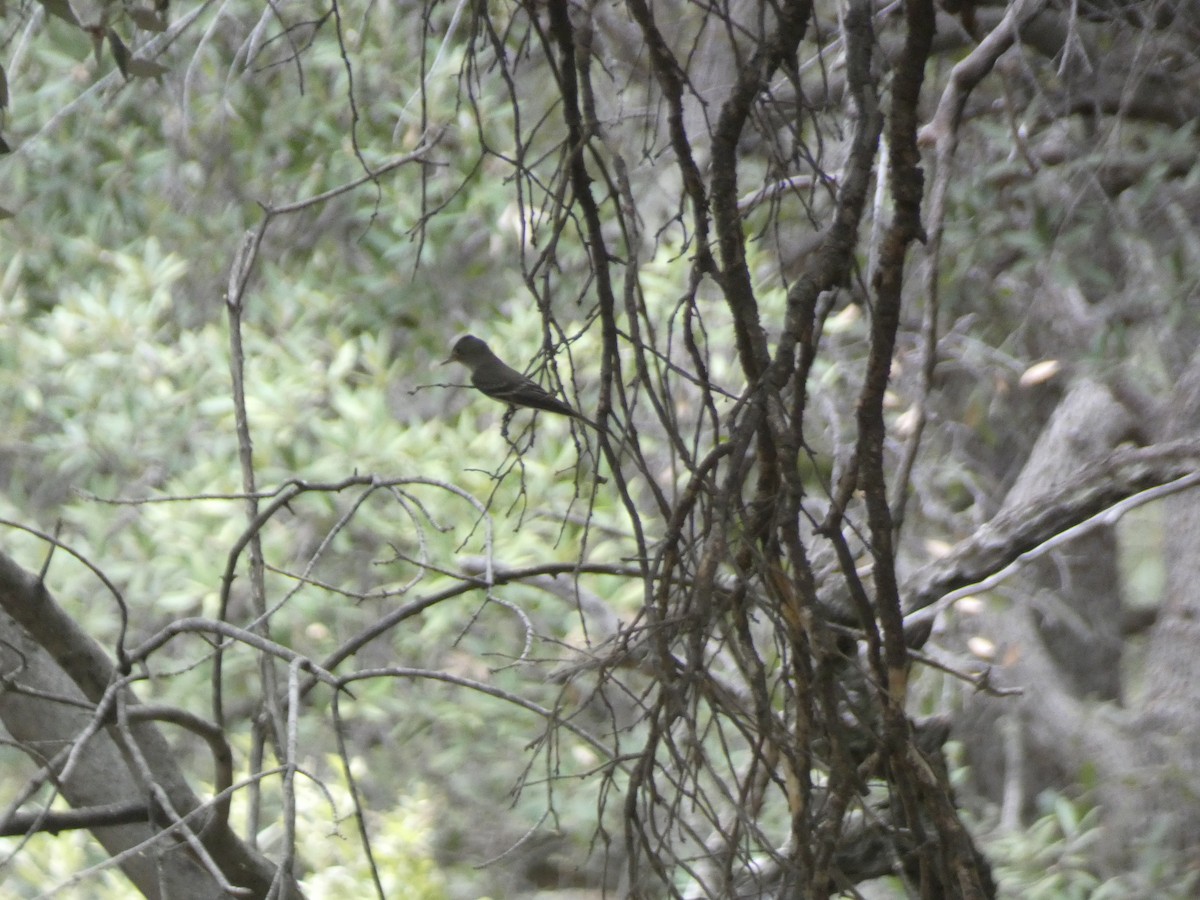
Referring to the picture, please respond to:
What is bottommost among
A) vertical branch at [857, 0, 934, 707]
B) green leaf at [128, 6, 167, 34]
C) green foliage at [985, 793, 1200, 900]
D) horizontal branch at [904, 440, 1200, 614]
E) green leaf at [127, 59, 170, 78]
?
vertical branch at [857, 0, 934, 707]

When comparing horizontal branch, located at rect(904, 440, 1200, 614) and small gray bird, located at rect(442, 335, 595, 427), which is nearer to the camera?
small gray bird, located at rect(442, 335, 595, 427)

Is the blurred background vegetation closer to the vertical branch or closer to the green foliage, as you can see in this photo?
the green foliage

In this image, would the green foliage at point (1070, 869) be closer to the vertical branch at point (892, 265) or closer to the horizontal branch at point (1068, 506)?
the horizontal branch at point (1068, 506)

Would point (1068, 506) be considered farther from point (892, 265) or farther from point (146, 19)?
point (146, 19)

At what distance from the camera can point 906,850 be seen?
1.89 meters

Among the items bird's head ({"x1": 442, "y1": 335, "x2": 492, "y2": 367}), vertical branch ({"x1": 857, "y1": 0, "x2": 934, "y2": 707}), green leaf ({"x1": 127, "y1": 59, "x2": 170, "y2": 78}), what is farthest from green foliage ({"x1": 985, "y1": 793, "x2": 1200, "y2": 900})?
green leaf ({"x1": 127, "y1": 59, "x2": 170, "y2": 78})

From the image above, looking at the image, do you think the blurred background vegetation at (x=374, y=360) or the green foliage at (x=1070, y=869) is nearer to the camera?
the green foliage at (x=1070, y=869)

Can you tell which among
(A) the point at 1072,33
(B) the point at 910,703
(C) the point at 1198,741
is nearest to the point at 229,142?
(B) the point at 910,703

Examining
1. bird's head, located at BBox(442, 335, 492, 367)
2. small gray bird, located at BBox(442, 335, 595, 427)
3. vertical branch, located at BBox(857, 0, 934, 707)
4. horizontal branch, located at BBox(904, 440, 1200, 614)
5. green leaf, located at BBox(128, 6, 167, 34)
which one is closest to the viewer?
vertical branch, located at BBox(857, 0, 934, 707)

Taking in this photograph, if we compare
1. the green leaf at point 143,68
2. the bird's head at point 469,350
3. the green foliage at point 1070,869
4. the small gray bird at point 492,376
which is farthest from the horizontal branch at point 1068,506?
the green foliage at point 1070,869

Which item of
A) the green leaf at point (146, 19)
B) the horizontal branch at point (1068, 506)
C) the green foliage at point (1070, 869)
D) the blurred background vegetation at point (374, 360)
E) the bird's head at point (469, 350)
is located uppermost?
the blurred background vegetation at point (374, 360)

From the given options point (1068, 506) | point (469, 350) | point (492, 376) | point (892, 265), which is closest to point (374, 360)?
point (469, 350)

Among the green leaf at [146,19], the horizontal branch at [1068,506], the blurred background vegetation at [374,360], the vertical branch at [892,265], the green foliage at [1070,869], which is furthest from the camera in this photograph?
the blurred background vegetation at [374,360]

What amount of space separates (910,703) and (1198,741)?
2.78 ft
